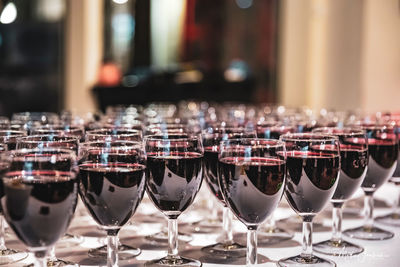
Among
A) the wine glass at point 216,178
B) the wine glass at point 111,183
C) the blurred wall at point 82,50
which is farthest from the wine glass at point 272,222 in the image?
the blurred wall at point 82,50

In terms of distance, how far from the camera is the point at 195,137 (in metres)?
1.27

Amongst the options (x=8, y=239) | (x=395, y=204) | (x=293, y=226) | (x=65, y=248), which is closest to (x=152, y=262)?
(x=65, y=248)

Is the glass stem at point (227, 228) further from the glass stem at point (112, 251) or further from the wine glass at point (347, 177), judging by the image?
the glass stem at point (112, 251)

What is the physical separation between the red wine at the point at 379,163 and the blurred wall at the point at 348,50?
5059 mm

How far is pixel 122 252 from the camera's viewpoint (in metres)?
1.31

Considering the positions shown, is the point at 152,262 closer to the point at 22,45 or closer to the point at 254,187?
the point at 254,187

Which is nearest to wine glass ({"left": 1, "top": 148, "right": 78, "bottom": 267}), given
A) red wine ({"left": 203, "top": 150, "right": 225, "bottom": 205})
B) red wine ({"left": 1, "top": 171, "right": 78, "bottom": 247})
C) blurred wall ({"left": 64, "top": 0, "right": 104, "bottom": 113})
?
red wine ({"left": 1, "top": 171, "right": 78, "bottom": 247})

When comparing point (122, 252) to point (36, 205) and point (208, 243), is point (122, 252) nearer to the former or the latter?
point (208, 243)

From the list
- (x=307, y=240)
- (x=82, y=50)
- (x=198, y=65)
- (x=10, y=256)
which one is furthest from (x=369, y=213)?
(x=198, y=65)

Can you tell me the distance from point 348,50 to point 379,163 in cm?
560

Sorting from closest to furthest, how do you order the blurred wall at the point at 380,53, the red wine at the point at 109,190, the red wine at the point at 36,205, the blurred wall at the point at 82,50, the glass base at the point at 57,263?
the red wine at the point at 36,205, the red wine at the point at 109,190, the glass base at the point at 57,263, the blurred wall at the point at 380,53, the blurred wall at the point at 82,50

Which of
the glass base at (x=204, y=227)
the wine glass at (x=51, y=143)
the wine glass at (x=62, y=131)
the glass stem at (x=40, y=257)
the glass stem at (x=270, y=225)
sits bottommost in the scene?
the glass base at (x=204, y=227)

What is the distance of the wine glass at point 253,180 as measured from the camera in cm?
114

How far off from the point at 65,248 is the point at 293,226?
0.58m
